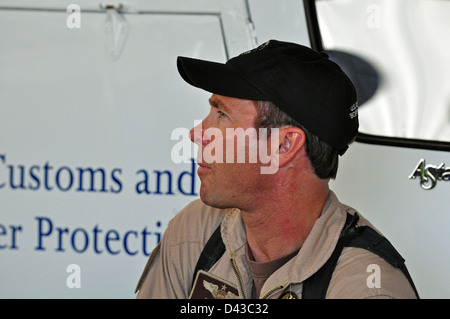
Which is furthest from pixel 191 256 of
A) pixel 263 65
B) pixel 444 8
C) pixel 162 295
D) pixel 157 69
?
pixel 444 8

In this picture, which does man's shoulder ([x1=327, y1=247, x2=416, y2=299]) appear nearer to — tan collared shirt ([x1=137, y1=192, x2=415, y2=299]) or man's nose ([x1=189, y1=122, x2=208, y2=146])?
tan collared shirt ([x1=137, y1=192, x2=415, y2=299])

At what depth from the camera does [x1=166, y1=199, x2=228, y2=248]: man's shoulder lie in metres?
1.65

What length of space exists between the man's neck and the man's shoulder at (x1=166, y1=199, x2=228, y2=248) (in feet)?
0.50

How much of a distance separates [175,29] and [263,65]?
0.90m

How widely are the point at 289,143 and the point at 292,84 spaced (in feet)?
0.48

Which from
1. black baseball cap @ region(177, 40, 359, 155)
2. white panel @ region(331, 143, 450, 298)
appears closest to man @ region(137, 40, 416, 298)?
black baseball cap @ region(177, 40, 359, 155)

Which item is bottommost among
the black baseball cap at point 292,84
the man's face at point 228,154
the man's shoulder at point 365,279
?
the man's shoulder at point 365,279

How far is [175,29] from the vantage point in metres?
2.25

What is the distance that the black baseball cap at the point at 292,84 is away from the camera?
142 centimetres

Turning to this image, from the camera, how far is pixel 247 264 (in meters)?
1.52

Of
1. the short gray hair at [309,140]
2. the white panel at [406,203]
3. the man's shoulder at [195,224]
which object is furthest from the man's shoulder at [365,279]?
the white panel at [406,203]

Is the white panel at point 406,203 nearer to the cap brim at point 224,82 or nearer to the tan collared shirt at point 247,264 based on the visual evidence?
the tan collared shirt at point 247,264

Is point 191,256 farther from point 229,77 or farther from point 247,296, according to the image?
point 229,77

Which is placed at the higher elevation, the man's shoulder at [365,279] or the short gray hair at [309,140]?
the short gray hair at [309,140]
